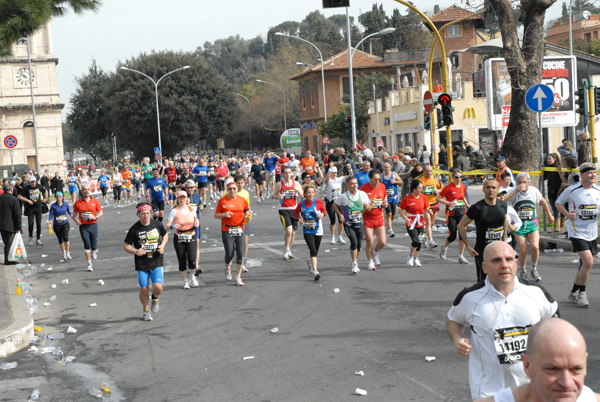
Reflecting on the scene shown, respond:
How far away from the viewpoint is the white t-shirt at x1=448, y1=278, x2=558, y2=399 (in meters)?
4.65

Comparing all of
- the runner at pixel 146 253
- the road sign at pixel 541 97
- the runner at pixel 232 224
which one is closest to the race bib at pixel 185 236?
the runner at pixel 232 224

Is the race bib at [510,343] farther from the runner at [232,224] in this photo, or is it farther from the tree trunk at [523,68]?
the tree trunk at [523,68]

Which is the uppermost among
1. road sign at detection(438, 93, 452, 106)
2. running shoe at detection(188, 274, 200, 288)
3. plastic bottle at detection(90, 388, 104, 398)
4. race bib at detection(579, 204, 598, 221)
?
road sign at detection(438, 93, 452, 106)

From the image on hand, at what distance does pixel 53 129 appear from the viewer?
73.4 metres

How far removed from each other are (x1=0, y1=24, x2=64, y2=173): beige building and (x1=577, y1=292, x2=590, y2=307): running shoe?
67144mm

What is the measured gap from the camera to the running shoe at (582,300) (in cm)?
986

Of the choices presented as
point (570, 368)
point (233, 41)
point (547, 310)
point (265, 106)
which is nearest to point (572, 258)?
point (547, 310)

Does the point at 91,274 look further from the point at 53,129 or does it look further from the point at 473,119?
the point at 53,129

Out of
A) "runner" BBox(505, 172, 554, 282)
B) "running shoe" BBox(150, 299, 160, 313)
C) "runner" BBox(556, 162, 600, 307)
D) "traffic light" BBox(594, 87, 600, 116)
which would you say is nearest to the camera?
"runner" BBox(556, 162, 600, 307)

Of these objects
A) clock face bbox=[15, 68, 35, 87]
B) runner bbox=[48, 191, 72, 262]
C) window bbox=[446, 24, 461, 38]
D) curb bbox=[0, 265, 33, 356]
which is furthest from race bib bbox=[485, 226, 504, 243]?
clock face bbox=[15, 68, 35, 87]

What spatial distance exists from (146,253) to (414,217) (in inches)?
210

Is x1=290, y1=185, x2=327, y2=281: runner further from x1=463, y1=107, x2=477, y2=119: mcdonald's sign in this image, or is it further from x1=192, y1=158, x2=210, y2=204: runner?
x1=463, y1=107, x2=477, y2=119: mcdonald's sign

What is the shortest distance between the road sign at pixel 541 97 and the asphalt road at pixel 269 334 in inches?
131

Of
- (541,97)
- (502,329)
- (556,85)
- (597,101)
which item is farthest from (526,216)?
(556,85)
